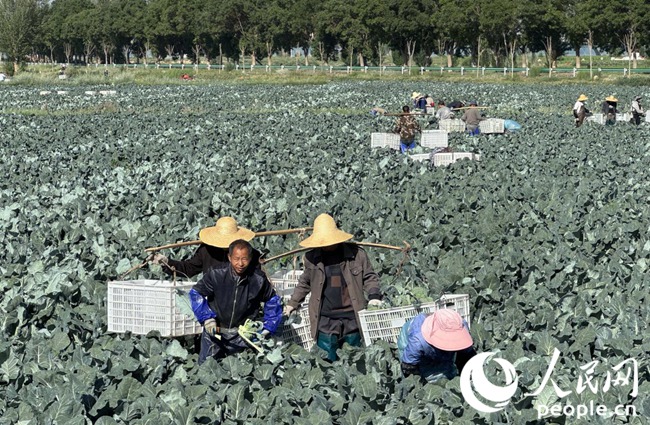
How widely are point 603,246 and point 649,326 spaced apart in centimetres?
359

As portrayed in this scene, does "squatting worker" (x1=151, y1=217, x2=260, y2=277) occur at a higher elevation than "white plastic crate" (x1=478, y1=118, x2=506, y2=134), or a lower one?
higher

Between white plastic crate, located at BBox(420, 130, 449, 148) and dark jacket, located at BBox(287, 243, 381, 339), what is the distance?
13.4m

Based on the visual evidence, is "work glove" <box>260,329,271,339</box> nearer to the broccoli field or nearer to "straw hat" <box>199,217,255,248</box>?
the broccoli field

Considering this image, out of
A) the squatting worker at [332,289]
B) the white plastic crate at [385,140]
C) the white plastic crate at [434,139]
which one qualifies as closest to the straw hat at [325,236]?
the squatting worker at [332,289]

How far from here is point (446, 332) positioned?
247 inches

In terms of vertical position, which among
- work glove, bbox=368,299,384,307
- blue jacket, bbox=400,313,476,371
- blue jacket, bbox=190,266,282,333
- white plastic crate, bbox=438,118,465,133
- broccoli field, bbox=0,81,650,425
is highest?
blue jacket, bbox=190,266,282,333

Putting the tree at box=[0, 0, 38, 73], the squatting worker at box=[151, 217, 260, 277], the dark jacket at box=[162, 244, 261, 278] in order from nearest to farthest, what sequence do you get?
the squatting worker at box=[151, 217, 260, 277]
the dark jacket at box=[162, 244, 261, 278]
the tree at box=[0, 0, 38, 73]

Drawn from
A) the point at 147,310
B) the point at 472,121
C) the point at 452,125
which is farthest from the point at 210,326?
the point at 452,125

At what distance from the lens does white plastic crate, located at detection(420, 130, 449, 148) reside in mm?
20781

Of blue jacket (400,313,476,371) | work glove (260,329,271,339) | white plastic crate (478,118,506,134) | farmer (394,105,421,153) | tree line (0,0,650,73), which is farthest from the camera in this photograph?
tree line (0,0,650,73)

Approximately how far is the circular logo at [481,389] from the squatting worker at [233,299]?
1449 millimetres

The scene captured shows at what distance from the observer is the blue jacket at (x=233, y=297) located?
23.0 feet

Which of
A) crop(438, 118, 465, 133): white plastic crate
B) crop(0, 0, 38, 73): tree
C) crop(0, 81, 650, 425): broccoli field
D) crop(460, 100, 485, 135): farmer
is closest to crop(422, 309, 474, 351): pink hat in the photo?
crop(0, 81, 650, 425): broccoli field

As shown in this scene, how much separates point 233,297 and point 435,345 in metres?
1.52
